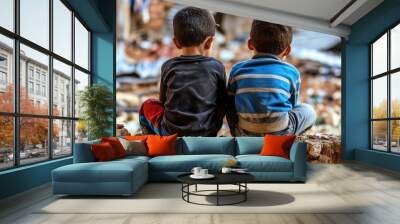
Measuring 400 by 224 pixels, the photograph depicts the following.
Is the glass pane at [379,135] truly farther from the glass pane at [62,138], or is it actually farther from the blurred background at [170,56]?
the glass pane at [62,138]

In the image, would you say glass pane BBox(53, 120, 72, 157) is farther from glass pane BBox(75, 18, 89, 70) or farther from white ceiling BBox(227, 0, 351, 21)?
white ceiling BBox(227, 0, 351, 21)

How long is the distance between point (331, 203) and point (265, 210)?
862 mm

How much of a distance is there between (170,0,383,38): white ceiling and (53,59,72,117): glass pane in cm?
264

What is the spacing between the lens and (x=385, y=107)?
8359 millimetres

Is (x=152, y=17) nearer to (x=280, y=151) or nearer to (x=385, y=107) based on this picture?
(x=280, y=151)

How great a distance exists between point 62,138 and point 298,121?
4462 millimetres

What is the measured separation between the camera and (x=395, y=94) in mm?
7910

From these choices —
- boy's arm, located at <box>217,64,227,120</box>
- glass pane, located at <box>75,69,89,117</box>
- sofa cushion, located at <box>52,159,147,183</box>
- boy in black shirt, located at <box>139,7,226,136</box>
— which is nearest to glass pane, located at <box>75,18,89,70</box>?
glass pane, located at <box>75,69,89,117</box>

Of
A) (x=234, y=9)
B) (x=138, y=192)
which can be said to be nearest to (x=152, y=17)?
(x=234, y=9)

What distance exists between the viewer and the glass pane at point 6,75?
4691 millimetres

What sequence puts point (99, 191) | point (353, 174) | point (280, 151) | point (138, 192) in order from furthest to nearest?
point (353, 174) → point (280, 151) → point (138, 192) → point (99, 191)

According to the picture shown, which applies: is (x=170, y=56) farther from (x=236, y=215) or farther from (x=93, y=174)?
(x=236, y=215)

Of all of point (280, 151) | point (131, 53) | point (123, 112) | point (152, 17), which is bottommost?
point (280, 151)

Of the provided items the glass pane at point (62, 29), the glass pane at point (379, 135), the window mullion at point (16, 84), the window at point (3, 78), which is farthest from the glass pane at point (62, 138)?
the glass pane at point (379, 135)
